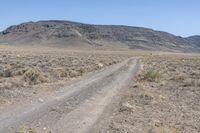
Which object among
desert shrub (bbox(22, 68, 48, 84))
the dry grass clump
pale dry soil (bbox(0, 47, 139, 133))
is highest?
the dry grass clump

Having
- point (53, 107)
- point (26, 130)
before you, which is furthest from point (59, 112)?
point (26, 130)

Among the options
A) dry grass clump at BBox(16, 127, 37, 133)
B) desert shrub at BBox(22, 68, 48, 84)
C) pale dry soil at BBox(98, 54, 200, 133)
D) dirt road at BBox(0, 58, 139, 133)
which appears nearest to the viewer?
dry grass clump at BBox(16, 127, 37, 133)

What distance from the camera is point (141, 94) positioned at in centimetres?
2116

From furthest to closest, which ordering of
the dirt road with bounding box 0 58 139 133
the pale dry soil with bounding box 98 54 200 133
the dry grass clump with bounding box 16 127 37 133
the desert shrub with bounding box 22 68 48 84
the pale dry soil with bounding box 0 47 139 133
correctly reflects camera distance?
the desert shrub with bounding box 22 68 48 84 → the pale dry soil with bounding box 98 54 200 133 → the pale dry soil with bounding box 0 47 139 133 → the dirt road with bounding box 0 58 139 133 → the dry grass clump with bounding box 16 127 37 133

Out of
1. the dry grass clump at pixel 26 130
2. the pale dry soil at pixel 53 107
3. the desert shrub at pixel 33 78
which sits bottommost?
the desert shrub at pixel 33 78

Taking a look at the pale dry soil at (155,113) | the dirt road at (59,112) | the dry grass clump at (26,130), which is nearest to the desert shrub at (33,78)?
the dirt road at (59,112)

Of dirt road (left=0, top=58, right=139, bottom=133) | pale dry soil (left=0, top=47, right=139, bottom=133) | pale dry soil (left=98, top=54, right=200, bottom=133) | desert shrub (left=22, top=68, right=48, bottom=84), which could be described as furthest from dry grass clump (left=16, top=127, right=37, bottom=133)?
desert shrub (left=22, top=68, right=48, bottom=84)

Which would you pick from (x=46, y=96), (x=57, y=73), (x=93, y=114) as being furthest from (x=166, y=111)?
(x=57, y=73)

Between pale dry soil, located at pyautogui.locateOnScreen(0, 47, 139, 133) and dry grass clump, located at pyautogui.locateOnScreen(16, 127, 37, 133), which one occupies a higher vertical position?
dry grass clump, located at pyautogui.locateOnScreen(16, 127, 37, 133)

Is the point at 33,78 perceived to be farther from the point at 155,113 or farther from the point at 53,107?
the point at 155,113

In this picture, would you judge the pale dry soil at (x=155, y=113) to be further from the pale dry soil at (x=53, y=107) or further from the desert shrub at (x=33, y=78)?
the desert shrub at (x=33, y=78)

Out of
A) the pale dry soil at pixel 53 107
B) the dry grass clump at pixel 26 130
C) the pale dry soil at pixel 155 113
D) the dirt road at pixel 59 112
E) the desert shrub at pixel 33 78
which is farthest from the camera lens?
the desert shrub at pixel 33 78

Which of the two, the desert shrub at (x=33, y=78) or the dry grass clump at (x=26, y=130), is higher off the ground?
the dry grass clump at (x=26, y=130)

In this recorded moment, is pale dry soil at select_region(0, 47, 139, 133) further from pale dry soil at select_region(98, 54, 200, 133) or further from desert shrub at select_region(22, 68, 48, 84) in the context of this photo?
desert shrub at select_region(22, 68, 48, 84)
